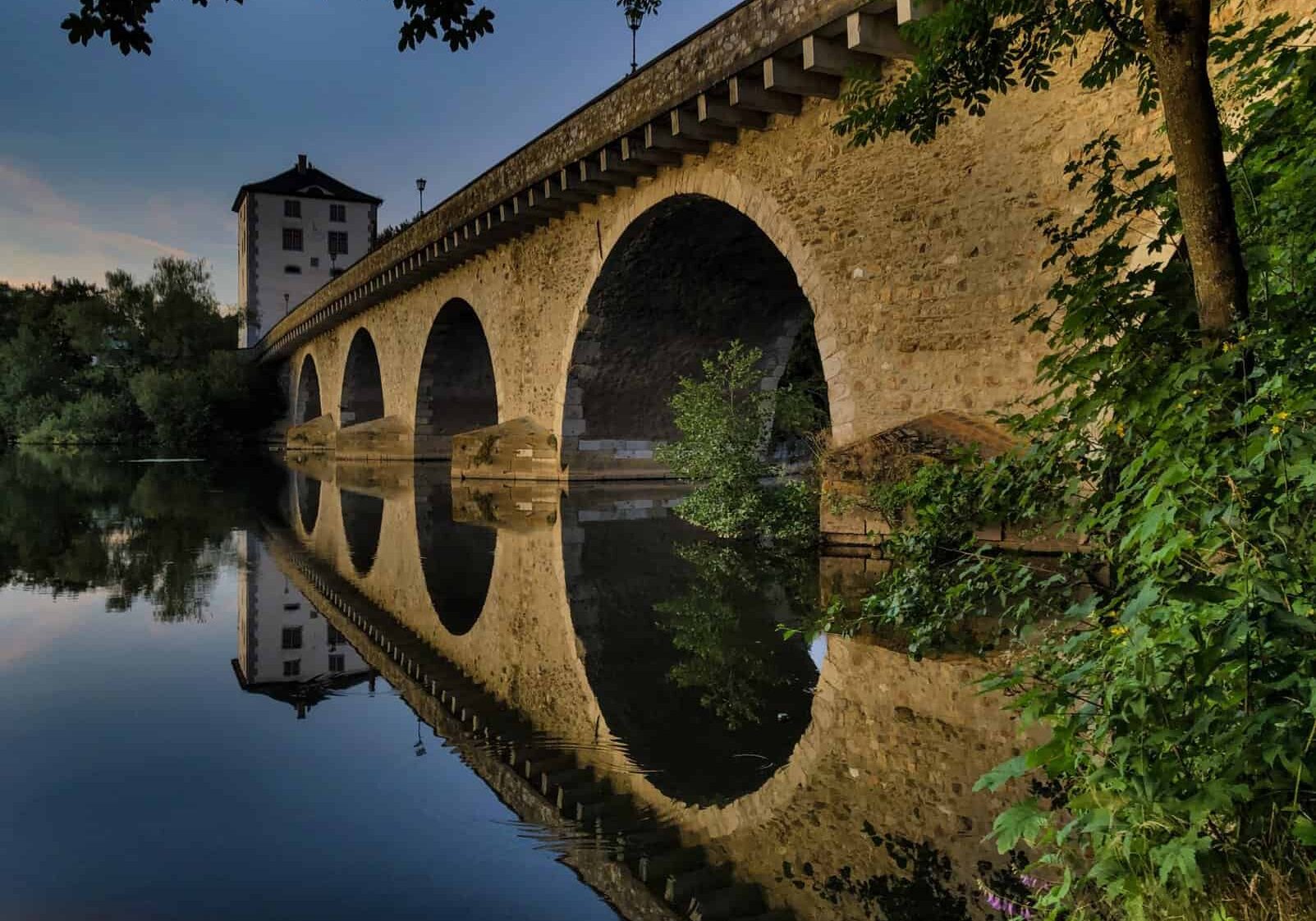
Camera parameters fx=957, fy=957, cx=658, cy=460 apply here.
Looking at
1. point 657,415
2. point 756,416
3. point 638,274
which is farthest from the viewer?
point 657,415

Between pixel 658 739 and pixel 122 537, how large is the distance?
8237mm

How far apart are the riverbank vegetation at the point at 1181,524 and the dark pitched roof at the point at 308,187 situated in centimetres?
5799

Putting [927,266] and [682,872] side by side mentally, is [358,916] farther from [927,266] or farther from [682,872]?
[927,266]

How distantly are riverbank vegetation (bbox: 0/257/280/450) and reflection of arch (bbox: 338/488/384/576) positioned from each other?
2677 centimetres

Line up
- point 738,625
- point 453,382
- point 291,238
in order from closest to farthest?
Result: point 738,625 < point 453,382 < point 291,238

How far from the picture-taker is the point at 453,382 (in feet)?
78.4

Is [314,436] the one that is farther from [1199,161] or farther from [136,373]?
[1199,161]

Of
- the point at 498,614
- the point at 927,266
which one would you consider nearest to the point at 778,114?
the point at 927,266

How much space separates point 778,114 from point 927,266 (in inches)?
111

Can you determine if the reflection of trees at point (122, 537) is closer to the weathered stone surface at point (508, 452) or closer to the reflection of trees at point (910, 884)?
the weathered stone surface at point (508, 452)

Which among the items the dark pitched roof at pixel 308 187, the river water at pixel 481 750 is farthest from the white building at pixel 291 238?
the river water at pixel 481 750

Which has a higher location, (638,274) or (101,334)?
(101,334)

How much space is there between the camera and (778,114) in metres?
9.84

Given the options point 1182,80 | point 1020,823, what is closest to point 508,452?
point 1182,80
